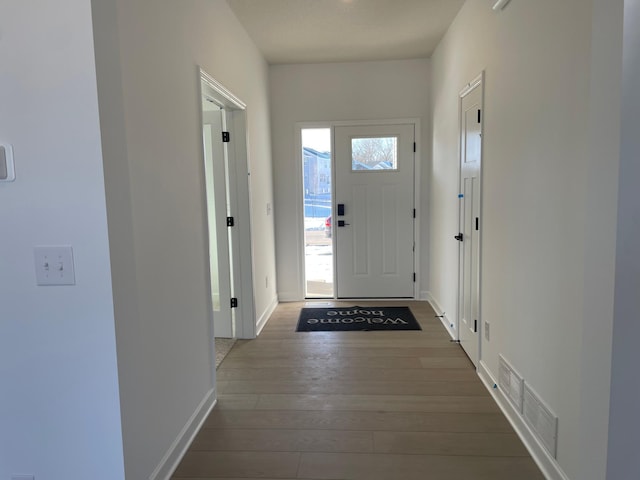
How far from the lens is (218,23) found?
2889mm

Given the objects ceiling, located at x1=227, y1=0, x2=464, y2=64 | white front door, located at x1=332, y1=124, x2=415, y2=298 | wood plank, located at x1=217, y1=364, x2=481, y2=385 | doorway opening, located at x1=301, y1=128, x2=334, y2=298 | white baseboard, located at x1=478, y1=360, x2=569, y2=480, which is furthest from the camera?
doorway opening, located at x1=301, y1=128, x2=334, y2=298

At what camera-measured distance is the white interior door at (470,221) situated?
9.56 ft

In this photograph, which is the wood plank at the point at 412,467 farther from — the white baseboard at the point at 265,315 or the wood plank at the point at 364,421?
the white baseboard at the point at 265,315

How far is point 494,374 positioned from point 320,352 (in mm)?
1330

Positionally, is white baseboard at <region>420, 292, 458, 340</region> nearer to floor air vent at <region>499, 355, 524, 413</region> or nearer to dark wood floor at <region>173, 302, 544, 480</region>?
dark wood floor at <region>173, 302, 544, 480</region>

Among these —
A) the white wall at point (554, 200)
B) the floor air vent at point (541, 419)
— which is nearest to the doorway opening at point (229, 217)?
the white wall at point (554, 200)

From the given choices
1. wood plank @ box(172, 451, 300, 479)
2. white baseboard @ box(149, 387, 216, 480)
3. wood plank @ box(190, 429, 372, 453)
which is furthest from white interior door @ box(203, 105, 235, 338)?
wood plank @ box(172, 451, 300, 479)

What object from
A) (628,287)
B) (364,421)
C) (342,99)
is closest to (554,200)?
(628,287)

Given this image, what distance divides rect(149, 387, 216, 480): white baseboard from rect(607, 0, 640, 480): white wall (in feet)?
5.60

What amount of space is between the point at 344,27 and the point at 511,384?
3.04 metres

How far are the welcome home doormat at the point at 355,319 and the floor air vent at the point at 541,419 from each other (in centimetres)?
181

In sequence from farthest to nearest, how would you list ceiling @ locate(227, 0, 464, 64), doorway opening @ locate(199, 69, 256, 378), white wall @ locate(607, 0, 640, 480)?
doorway opening @ locate(199, 69, 256, 378) → ceiling @ locate(227, 0, 464, 64) → white wall @ locate(607, 0, 640, 480)

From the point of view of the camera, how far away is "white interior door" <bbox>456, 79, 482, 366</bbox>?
9.56 feet

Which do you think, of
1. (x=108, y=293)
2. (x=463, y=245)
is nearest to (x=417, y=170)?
(x=463, y=245)
